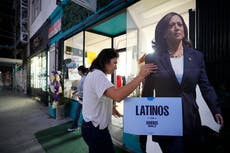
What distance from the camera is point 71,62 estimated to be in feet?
18.7

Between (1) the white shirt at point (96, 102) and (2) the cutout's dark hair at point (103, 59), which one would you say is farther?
(2) the cutout's dark hair at point (103, 59)

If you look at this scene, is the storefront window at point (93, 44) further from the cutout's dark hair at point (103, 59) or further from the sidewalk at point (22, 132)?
the cutout's dark hair at point (103, 59)

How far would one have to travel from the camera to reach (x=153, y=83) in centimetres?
157

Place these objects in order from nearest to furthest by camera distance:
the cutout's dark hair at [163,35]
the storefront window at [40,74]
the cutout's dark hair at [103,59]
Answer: the cutout's dark hair at [103,59], the cutout's dark hair at [163,35], the storefront window at [40,74]

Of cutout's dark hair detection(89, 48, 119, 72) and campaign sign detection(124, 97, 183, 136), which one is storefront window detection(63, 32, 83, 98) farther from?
campaign sign detection(124, 97, 183, 136)

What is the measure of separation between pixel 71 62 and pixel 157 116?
4741 mm

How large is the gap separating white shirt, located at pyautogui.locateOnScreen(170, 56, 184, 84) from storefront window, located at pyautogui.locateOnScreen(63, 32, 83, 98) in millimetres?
4119

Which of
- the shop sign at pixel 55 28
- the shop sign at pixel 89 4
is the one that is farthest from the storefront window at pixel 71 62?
the shop sign at pixel 89 4

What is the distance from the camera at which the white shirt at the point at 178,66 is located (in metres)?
1.55

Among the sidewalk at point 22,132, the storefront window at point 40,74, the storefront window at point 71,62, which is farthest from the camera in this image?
the storefront window at point 40,74

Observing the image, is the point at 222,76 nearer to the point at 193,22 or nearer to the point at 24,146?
the point at 193,22

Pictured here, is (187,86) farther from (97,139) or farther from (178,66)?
(97,139)

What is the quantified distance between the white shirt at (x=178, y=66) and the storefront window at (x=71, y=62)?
412 centimetres

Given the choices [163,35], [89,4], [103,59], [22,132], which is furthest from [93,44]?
[103,59]
